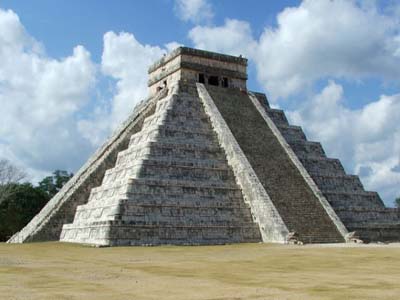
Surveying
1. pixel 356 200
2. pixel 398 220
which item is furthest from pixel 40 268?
pixel 398 220

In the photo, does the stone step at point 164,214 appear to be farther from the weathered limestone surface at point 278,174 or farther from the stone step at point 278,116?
the stone step at point 278,116

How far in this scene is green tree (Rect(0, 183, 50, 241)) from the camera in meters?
40.5

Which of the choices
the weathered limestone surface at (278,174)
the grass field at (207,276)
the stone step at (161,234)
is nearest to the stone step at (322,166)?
the weathered limestone surface at (278,174)

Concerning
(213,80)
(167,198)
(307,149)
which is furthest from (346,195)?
(213,80)

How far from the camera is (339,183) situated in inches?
1179

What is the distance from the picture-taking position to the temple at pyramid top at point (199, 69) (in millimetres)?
33250

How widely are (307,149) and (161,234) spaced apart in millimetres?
13012

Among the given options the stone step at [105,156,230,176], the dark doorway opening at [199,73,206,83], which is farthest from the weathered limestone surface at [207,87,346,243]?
the stone step at [105,156,230,176]

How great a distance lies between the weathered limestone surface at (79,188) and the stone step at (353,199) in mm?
12025

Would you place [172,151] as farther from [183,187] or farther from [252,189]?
[252,189]

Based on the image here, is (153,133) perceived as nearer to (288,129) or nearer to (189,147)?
(189,147)

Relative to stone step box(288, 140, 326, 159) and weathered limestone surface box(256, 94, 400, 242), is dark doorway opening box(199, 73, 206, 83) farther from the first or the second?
stone step box(288, 140, 326, 159)

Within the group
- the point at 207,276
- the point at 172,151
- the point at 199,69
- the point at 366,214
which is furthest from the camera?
the point at 199,69

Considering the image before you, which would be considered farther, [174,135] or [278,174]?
[174,135]
